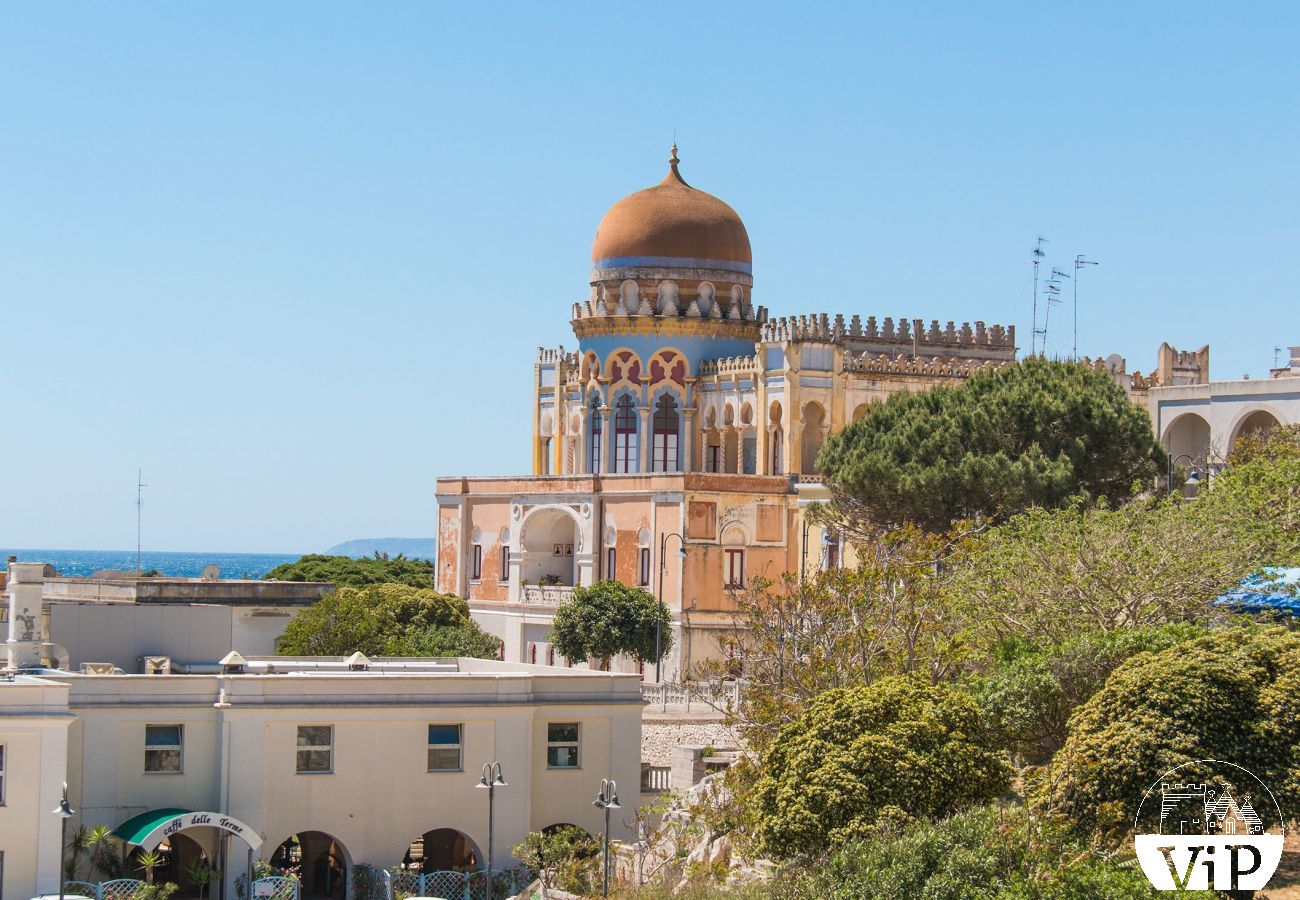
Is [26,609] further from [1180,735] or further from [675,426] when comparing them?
[675,426]

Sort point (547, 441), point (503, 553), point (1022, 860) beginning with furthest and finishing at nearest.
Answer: point (547, 441)
point (503, 553)
point (1022, 860)

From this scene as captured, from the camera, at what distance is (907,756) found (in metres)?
28.5

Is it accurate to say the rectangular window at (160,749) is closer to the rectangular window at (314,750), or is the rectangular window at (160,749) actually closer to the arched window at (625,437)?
the rectangular window at (314,750)

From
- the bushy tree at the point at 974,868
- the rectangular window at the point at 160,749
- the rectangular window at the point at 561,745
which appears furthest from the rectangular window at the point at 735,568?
the bushy tree at the point at 974,868

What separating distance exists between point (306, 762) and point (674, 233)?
40.1 meters

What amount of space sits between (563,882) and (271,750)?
508 cm

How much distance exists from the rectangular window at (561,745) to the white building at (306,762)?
0.02m

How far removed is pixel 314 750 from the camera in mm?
34312

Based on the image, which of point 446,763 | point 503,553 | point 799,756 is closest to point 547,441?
point 503,553

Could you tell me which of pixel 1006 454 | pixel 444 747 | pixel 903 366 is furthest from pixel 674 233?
pixel 444 747

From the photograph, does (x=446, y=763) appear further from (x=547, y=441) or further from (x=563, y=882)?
(x=547, y=441)

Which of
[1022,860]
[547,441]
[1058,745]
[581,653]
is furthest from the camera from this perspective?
[547,441]

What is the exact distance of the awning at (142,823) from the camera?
3278cm

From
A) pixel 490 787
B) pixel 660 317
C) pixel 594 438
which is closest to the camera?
pixel 490 787
